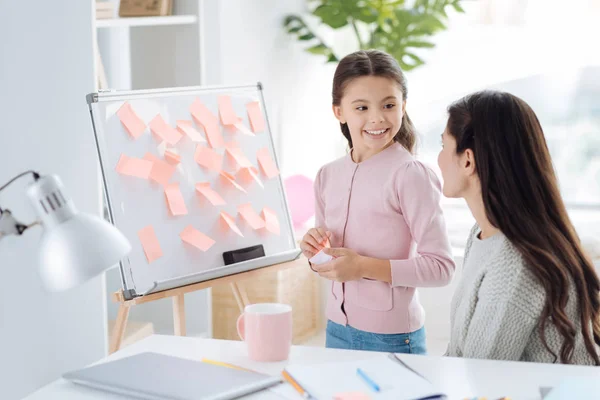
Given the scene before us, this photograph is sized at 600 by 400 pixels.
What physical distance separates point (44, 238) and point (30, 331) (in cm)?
117

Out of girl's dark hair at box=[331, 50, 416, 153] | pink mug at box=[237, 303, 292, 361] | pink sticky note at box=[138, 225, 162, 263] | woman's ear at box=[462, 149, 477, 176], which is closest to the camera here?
pink mug at box=[237, 303, 292, 361]

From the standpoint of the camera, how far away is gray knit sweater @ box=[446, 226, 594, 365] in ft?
4.42

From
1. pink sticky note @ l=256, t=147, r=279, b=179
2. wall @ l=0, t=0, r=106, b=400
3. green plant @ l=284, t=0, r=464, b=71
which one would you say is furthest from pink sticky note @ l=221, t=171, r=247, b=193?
green plant @ l=284, t=0, r=464, b=71

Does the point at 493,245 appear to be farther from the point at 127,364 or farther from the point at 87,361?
the point at 87,361

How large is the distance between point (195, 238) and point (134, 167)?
0.83 feet

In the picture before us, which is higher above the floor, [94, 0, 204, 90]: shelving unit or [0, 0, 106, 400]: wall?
[94, 0, 204, 90]: shelving unit

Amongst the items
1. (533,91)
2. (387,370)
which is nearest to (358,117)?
(387,370)

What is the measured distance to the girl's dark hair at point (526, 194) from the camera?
4.54ft

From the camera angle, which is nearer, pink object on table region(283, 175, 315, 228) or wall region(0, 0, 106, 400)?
wall region(0, 0, 106, 400)

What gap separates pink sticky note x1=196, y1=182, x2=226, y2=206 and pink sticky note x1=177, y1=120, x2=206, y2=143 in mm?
126

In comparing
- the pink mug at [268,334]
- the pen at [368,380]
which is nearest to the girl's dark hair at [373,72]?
the pink mug at [268,334]

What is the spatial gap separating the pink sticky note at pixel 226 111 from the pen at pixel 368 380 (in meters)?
1.13

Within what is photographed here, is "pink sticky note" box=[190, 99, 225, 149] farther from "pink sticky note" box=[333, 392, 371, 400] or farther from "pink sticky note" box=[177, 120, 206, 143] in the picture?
"pink sticky note" box=[333, 392, 371, 400]

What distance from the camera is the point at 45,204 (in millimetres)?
927
